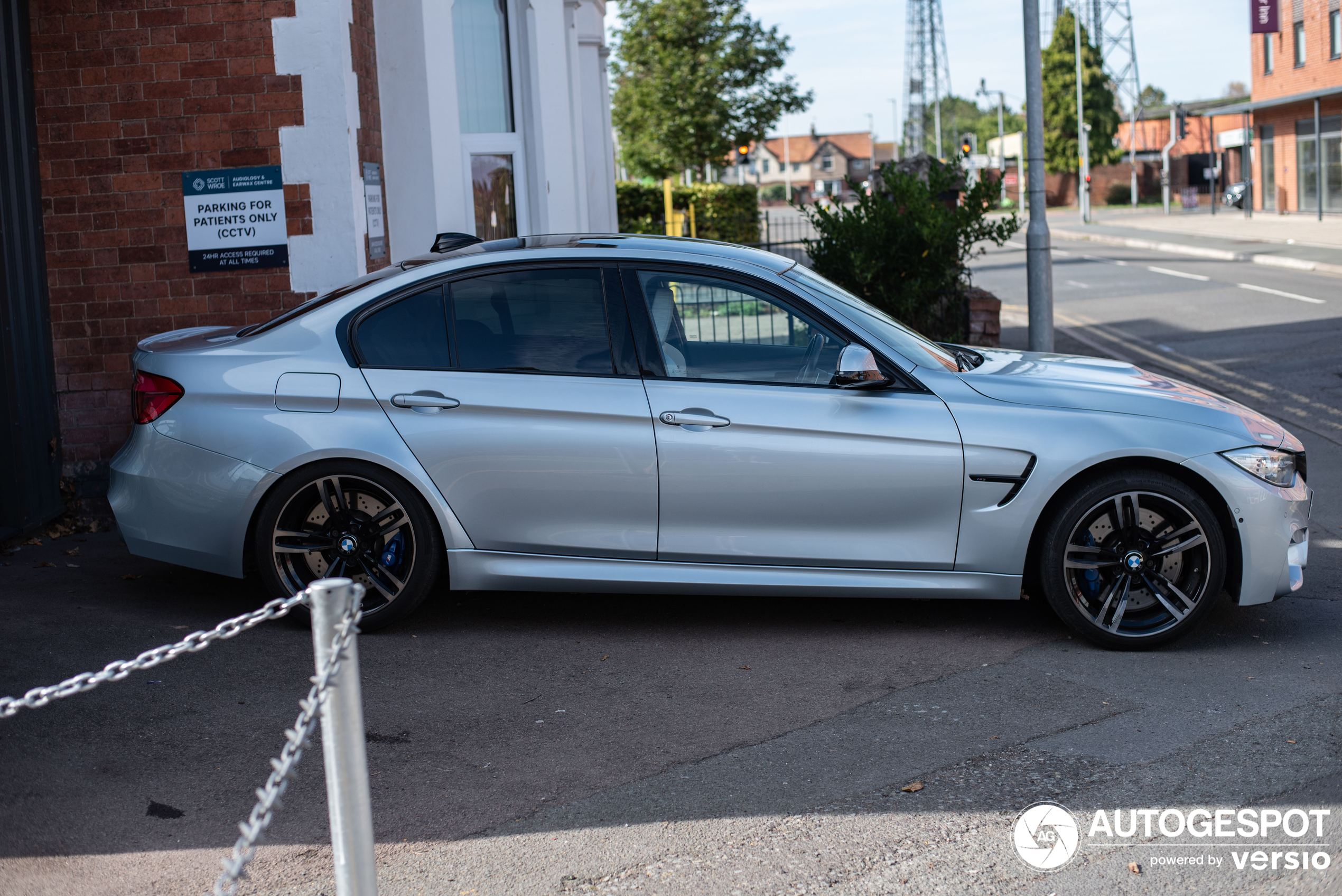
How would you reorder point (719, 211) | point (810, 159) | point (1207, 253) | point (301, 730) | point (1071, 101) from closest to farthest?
point (301, 730) < point (719, 211) < point (1207, 253) < point (1071, 101) < point (810, 159)

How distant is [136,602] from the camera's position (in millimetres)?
5715

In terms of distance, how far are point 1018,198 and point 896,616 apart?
7427 centimetres

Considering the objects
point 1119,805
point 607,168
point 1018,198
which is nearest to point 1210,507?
point 1119,805

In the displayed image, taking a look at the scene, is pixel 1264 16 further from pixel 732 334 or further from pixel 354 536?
pixel 354 536

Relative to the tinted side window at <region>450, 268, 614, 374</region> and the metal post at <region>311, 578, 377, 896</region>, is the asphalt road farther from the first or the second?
the tinted side window at <region>450, 268, 614, 374</region>

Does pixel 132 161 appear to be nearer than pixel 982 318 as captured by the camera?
Yes

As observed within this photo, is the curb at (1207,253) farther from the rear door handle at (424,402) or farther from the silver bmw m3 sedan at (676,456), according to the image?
the rear door handle at (424,402)

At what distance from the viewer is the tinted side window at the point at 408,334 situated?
5082 mm

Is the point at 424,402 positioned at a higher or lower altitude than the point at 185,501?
higher

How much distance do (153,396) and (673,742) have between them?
8.91 ft

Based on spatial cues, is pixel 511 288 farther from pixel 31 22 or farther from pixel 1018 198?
pixel 1018 198

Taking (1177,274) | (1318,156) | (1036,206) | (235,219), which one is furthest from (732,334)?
(1318,156)

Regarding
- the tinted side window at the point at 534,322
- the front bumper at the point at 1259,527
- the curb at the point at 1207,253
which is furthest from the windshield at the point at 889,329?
the curb at the point at 1207,253

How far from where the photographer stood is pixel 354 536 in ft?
16.6
